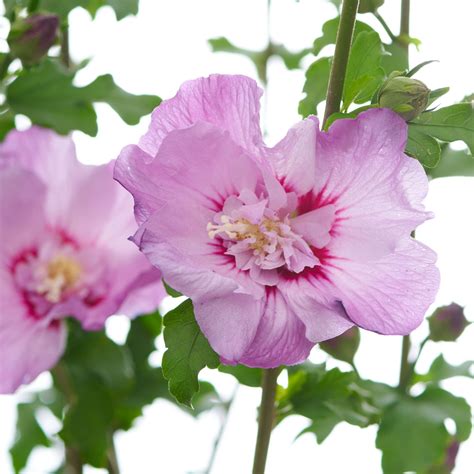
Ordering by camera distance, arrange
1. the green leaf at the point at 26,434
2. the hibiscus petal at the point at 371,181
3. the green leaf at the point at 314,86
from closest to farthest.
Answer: the hibiscus petal at the point at 371,181, the green leaf at the point at 314,86, the green leaf at the point at 26,434

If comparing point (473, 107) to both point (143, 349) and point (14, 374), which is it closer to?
point (14, 374)

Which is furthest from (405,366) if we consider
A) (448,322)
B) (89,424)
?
(89,424)

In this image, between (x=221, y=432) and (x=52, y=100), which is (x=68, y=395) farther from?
(x=52, y=100)

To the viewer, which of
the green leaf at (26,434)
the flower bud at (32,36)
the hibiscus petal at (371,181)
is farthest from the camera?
the green leaf at (26,434)

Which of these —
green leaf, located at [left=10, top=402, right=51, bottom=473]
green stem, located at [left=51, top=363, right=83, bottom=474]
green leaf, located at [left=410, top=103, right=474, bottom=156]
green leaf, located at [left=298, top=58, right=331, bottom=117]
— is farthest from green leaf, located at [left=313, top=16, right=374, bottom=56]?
green leaf, located at [left=10, top=402, right=51, bottom=473]

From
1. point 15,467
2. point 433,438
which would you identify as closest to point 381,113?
point 433,438

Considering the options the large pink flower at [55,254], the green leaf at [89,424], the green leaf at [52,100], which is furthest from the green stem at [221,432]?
the green leaf at [52,100]

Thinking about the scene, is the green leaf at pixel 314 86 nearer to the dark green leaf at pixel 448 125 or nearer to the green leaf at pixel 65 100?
the dark green leaf at pixel 448 125

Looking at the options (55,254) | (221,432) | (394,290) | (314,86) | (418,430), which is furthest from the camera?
(221,432)
